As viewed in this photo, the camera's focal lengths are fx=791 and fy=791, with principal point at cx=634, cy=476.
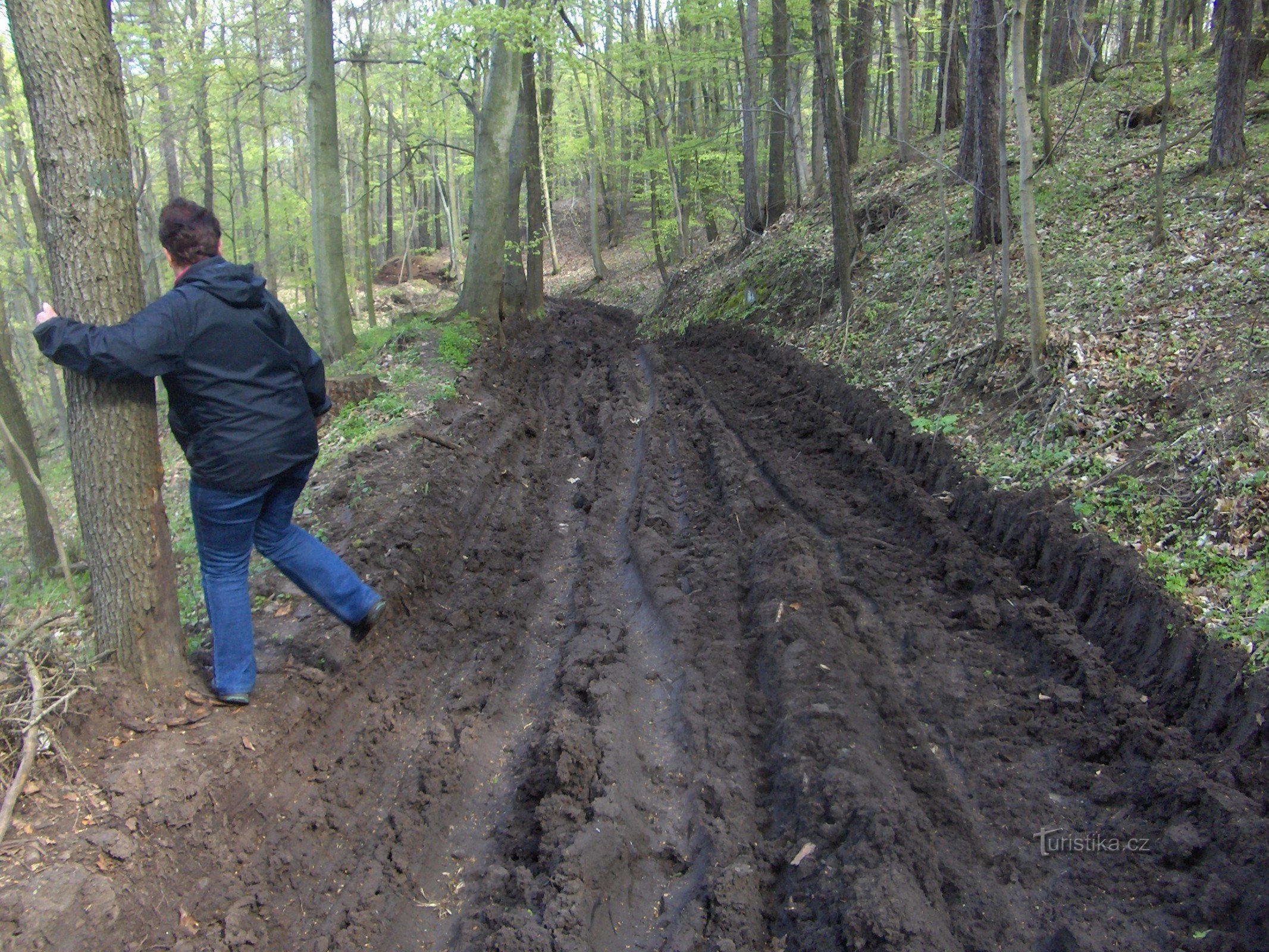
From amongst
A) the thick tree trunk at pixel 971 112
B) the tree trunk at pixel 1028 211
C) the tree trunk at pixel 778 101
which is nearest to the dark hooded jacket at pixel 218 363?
the tree trunk at pixel 1028 211

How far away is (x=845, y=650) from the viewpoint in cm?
473

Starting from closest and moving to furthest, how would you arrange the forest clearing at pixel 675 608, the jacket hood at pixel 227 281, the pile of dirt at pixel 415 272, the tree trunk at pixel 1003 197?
the forest clearing at pixel 675 608, the jacket hood at pixel 227 281, the tree trunk at pixel 1003 197, the pile of dirt at pixel 415 272

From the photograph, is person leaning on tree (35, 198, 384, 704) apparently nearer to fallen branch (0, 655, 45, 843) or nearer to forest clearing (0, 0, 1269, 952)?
forest clearing (0, 0, 1269, 952)

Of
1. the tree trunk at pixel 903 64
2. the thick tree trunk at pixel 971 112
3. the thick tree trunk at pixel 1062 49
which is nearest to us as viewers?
the thick tree trunk at pixel 971 112

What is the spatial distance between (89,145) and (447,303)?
26.2 metres

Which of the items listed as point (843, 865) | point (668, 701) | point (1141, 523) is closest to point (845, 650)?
point (668, 701)

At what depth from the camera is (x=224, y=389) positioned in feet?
12.0

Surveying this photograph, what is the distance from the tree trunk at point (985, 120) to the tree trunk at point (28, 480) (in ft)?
43.7

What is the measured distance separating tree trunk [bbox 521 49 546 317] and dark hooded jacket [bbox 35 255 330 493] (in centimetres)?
1228

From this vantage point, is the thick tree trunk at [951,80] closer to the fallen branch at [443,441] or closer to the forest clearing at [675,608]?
the forest clearing at [675,608]

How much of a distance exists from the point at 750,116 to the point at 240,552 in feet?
55.1

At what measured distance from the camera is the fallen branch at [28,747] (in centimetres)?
295

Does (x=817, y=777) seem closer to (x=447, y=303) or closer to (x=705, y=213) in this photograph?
(x=705, y=213)

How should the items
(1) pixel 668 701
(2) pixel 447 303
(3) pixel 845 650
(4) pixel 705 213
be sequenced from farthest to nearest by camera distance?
1. (2) pixel 447 303
2. (4) pixel 705 213
3. (3) pixel 845 650
4. (1) pixel 668 701
